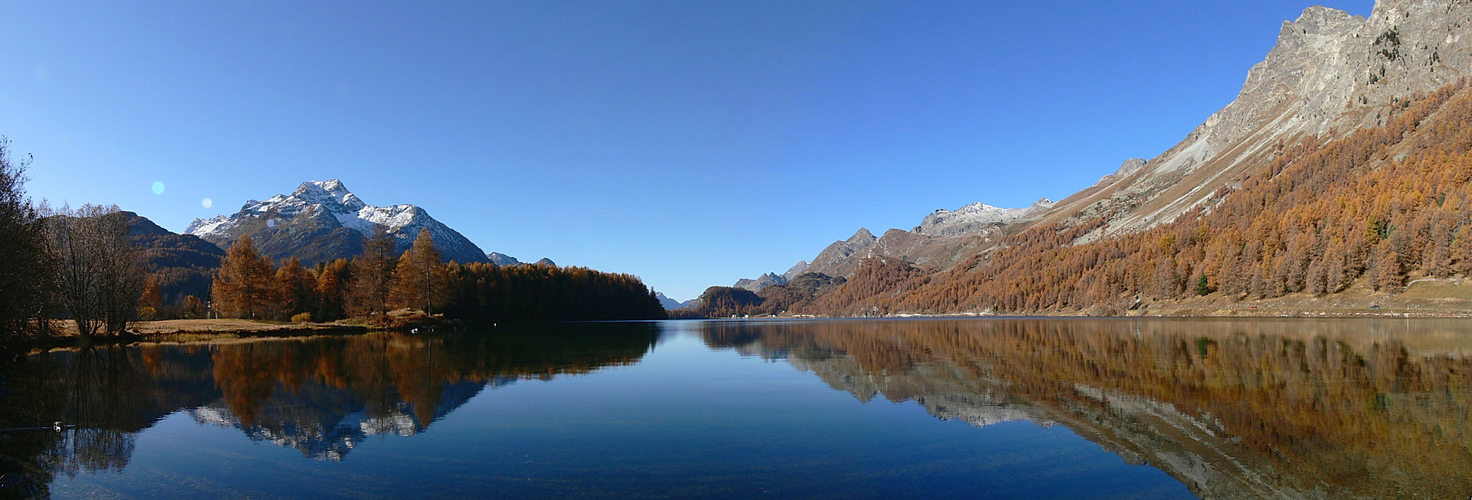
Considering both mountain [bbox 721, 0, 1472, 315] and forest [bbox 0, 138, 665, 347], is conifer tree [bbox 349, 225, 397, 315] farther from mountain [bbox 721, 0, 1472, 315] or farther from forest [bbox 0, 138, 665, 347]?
mountain [bbox 721, 0, 1472, 315]

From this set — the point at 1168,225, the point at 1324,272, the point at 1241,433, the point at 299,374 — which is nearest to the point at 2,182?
the point at 299,374

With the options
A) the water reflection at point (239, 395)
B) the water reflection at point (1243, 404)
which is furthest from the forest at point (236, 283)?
the water reflection at point (1243, 404)

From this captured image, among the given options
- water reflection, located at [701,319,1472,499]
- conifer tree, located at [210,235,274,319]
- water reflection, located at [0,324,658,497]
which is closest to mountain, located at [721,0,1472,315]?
water reflection, located at [701,319,1472,499]

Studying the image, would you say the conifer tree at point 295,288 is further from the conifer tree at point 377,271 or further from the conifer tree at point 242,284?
the conifer tree at point 377,271

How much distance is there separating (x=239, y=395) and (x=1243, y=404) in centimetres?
3203

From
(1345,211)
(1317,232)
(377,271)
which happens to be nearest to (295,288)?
(377,271)

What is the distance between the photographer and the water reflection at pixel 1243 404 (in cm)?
1068

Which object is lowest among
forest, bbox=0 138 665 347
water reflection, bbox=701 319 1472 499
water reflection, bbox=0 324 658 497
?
water reflection, bbox=701 319 1472 499

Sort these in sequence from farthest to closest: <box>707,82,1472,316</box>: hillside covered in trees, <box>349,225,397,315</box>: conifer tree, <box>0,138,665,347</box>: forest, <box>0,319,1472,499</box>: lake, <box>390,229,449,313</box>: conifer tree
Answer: <box>707,82,1472,316</box>: hillside covered in trees
<box>390,229,449,313</box>: conifer tree
<box>349,225,397,315</box>: conifer tree
<box>0,138,665,347</box>: forest
<box>0,319,1472,499</box>: lake

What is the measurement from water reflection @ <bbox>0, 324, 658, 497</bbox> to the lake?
130 mm

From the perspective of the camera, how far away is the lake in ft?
34.1

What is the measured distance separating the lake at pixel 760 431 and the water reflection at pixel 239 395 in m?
0.13

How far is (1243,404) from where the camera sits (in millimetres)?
17203

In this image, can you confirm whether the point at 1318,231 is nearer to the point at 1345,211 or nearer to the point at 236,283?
the point at 1345,211
